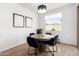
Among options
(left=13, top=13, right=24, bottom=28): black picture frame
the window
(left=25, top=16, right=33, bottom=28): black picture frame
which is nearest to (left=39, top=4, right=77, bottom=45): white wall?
the window

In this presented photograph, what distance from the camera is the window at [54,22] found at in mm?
5676

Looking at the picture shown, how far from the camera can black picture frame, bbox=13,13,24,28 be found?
4.23m

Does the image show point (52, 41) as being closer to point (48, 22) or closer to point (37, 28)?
point (48, 22)

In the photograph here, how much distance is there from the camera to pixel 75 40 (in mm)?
4746

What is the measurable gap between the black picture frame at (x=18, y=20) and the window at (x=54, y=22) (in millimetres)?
2154

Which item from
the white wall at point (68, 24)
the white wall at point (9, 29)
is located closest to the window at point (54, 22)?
the white wall at point (68, 24)

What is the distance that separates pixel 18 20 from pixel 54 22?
2.64 meters

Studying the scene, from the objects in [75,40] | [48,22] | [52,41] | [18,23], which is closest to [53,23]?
[48,22]

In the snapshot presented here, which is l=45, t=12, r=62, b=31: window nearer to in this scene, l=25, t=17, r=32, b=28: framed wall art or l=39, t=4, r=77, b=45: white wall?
l=39, t=4, r=77, b=45: white wall

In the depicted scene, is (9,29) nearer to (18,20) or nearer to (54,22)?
(18,20)

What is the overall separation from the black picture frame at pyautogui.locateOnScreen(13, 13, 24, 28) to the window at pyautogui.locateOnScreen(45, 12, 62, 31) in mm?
2154

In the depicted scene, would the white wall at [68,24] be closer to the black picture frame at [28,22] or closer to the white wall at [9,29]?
the black picture frame at [28,22]

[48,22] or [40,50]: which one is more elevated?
[48,22]

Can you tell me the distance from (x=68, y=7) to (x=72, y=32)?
154 centimetres
